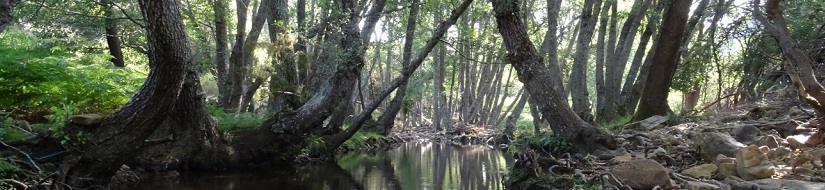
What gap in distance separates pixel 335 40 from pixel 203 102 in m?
4.16

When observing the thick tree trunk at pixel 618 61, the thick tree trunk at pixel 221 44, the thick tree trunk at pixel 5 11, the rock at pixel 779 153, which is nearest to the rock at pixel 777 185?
the rock at pixel 779 153

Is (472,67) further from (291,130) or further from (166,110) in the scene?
(166,110)

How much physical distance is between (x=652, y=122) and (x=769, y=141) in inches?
168

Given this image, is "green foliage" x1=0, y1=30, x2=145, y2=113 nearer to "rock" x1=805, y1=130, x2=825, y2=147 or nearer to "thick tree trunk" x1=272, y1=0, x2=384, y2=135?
"thick tree trunk" x1=272, y1=0, x2=384, y2=135

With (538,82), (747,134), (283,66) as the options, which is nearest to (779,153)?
(747,134)

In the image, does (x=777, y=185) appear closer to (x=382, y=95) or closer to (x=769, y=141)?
(x=769, y=141)

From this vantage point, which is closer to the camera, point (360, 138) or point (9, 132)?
point (9, 132)

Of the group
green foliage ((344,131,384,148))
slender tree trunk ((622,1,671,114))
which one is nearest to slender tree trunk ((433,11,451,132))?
green foliage ((344,131,384,148))

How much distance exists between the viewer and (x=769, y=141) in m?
6.81

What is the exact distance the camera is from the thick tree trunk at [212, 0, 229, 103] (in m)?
14.4

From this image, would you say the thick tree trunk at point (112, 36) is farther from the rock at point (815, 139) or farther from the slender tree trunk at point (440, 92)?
the rock at point (815, 139)

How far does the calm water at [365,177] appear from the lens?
9.55 m

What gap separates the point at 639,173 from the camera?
239 inches

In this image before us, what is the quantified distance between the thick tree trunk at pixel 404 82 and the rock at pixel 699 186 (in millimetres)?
7950
